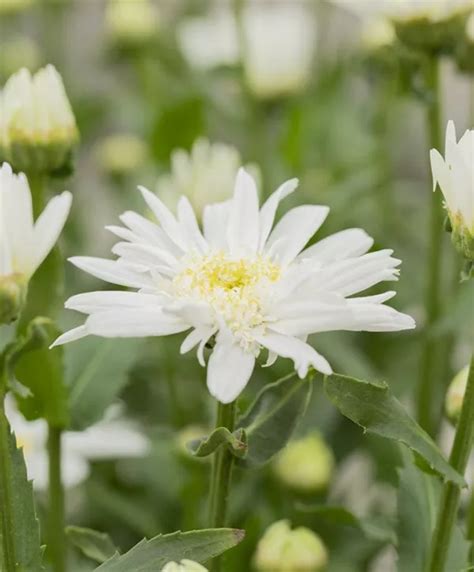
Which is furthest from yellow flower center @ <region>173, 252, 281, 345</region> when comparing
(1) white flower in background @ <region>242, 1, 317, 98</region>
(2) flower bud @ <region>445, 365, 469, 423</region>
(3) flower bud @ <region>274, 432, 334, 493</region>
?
(1) white flower in background @ <region>242, 1, 317, 98</region>

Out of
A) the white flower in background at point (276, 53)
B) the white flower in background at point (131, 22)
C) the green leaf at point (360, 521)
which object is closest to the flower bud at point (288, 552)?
the green leaf at point (360, 521)

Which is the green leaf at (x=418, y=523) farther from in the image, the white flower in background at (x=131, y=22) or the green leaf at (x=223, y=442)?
the white flower in background at (x=131, y=22)

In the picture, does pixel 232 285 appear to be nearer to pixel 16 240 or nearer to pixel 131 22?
pixel 16 240

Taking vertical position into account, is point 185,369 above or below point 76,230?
below

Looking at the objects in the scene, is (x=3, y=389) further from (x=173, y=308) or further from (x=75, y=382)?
(x=75, y=382)

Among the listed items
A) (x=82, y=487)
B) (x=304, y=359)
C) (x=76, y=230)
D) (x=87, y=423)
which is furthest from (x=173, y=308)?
(x=76, y=230)

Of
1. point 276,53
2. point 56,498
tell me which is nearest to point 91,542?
point 56,498
